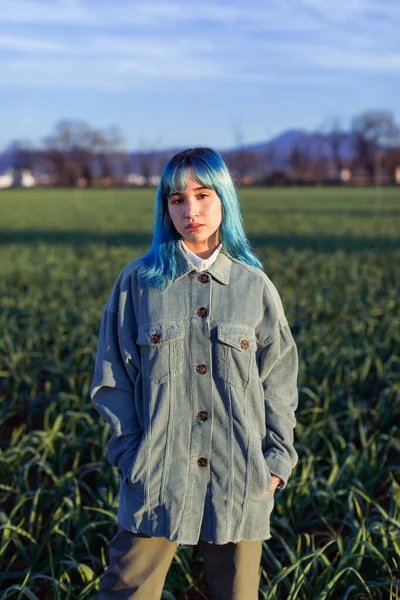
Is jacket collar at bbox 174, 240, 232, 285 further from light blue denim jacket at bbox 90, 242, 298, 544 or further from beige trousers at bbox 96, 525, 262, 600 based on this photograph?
beige trousers at bbox 96, 525, 262, 600

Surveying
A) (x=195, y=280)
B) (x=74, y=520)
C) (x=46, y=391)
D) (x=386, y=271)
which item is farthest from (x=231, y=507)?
(x=386, y=271)

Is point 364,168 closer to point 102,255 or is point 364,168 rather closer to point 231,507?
point 102,255

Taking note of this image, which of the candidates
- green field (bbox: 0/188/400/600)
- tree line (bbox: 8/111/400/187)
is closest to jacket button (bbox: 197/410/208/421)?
green field (bbox: 0/188/400/600)

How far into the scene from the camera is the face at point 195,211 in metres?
2.05

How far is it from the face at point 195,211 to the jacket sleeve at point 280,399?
373 mm

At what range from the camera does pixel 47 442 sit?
3.73m

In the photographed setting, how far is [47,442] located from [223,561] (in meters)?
1.82

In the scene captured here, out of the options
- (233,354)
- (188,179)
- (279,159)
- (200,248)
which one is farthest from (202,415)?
(279,159)

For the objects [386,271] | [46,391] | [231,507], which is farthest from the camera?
[386,271]

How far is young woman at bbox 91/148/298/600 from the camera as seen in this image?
6.67 ft

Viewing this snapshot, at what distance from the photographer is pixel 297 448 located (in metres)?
3.90

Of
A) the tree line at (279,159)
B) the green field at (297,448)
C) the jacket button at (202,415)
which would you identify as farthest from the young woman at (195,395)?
the tree line at (279,159)

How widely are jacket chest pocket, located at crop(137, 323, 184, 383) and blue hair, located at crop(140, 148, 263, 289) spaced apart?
0.13 meters

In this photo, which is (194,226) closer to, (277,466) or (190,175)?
(190,175)
